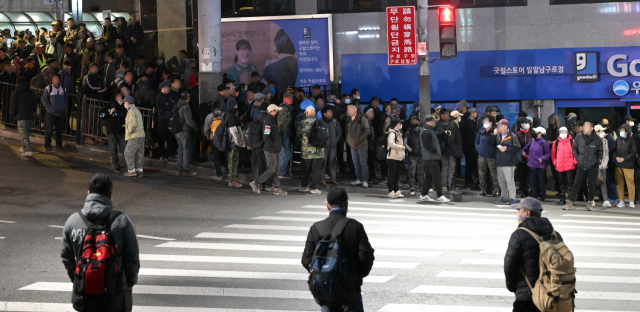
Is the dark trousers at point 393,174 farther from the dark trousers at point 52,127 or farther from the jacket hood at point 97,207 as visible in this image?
the jacket hood at point 97,207

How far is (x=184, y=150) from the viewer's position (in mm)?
16812

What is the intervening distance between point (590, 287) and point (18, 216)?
932 cm

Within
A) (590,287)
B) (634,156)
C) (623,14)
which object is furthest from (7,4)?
(590,287)

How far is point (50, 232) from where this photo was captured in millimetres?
11281

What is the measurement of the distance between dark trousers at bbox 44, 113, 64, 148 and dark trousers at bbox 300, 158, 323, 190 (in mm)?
6785

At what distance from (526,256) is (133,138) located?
37.9 ft

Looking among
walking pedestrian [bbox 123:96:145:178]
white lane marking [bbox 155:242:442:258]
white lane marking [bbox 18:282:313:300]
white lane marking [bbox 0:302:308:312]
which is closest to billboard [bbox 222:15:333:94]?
walking pedestrian [bbox 123:96:145:178]

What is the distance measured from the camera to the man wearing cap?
6012 millimetres

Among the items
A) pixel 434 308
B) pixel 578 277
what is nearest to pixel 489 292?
pixel 434 308

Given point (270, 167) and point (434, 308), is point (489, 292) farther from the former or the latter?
point (270, 167)

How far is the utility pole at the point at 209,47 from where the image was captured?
1794 centimetres

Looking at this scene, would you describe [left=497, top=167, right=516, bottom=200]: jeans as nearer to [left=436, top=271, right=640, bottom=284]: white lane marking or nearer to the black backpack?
the black backpack

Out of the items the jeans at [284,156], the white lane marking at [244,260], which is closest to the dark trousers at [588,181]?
the jeans at [284,156]

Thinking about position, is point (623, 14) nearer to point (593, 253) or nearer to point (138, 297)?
point (593, 253)
